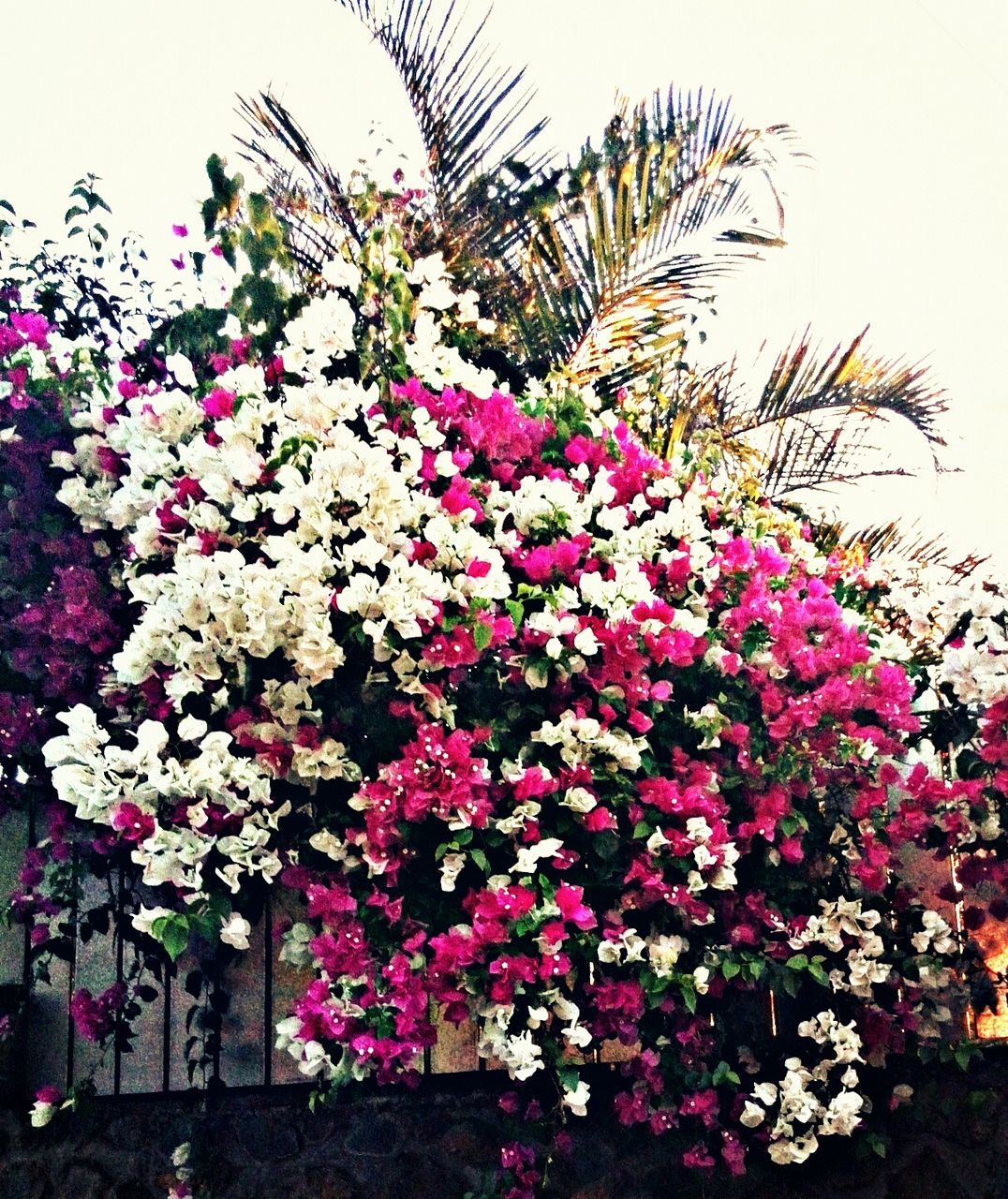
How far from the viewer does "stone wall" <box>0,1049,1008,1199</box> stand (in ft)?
8.91

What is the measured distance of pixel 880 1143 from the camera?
8.75ft

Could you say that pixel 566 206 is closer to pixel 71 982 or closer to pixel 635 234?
pixel 635 234

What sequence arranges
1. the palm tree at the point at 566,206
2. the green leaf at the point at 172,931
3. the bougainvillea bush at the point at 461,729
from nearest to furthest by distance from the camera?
1. the green leaf at the point at 172,931
2. the bougainvillea bush at the point at 461,729
3. the palm tree at the point at 566,206

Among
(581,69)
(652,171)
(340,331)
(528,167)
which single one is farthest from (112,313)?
(581,69)

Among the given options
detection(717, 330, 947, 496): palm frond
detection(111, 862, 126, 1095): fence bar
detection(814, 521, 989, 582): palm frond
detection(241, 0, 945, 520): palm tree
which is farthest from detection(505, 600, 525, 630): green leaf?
detection(814, 521, 989, 582): palm frond

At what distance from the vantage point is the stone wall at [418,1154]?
2715 millimetres

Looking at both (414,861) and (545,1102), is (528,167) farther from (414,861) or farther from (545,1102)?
(545,1102)

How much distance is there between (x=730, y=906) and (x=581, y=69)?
3326mm

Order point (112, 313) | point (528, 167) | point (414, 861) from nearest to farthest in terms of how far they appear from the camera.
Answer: point (414, 861), point (112, 313), point (528, 167)

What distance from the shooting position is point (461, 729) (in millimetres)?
2406

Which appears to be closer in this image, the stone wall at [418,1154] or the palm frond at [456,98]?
the stone wall at [418,1154]

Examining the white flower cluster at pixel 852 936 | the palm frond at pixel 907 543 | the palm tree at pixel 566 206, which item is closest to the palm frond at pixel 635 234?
the palm tree at pixel 566 206

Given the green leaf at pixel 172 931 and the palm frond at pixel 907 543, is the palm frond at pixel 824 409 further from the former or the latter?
the green leaf at pixel 172 931

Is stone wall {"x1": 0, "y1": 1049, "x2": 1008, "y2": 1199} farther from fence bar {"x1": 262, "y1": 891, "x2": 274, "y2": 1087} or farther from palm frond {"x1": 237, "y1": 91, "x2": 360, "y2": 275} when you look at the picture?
palm frond {"x1": 237, "y1": 91, "x2": 360, "y2": 275}
